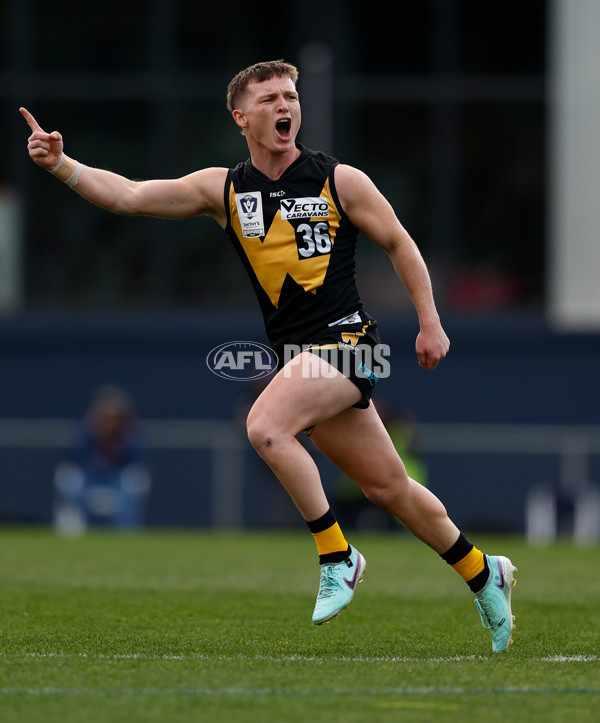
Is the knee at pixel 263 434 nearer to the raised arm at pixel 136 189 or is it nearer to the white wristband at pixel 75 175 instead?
the raised arm at pixel 136 189

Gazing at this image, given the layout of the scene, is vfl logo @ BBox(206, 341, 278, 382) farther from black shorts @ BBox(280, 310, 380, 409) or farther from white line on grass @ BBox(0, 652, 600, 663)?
white line on grass @ BBox(0, 652, 600, 663)

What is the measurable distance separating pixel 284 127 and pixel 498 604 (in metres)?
2.18

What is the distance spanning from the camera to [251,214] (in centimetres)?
575

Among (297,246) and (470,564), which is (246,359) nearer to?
(297,246)

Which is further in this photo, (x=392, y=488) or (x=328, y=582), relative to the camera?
(x=392, y=488)

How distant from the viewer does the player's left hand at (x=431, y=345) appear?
562 centimetres

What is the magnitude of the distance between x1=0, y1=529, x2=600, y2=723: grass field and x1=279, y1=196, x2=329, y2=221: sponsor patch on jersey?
178 centimetres

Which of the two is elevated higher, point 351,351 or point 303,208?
point 303,208

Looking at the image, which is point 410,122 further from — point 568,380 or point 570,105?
point 568,380

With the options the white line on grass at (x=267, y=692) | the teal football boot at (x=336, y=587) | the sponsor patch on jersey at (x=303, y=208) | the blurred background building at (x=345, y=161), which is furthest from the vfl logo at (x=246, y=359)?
the blurred background building at (x=345, y=161)

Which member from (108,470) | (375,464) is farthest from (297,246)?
(108,470)

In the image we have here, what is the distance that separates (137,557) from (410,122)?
984cm

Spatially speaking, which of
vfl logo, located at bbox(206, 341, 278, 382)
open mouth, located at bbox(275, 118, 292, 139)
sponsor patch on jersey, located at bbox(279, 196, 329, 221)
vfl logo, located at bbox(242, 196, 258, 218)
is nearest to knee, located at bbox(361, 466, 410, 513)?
vfl logo, located at bbox(206, 341, 278, 382)

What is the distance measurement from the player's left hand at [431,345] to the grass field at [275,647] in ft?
3.92
